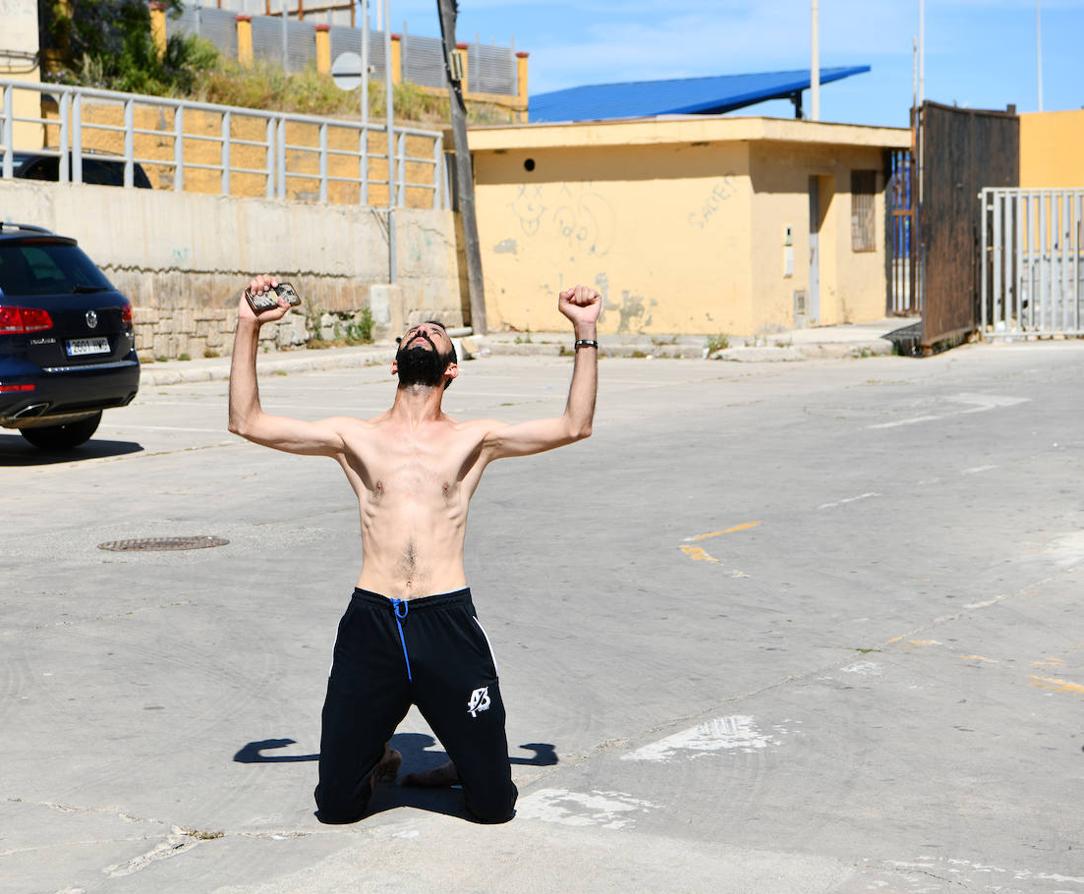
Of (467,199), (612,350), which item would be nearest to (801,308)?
(612,350)

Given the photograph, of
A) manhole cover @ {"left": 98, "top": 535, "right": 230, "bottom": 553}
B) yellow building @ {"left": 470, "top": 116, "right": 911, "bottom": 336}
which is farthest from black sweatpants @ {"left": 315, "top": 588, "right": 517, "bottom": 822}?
yellow building @ {"left": 470, "top": 116, "right": 911, "bottom": 336}

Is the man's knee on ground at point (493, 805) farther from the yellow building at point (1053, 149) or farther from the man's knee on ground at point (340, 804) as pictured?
the yellow building at point (1053, 149)

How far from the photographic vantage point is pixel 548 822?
5.11m

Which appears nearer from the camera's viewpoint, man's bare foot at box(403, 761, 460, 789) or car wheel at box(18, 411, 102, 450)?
man's bare foot at box(403, 761, 460, 789)

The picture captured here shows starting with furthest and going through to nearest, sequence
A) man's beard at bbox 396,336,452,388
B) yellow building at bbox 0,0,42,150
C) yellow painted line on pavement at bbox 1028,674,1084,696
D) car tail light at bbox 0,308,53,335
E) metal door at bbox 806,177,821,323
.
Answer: metal door at bbox 806,177,821,323 < yellow building at bbox 0,0,42,150 < car tail light at bbox 0,308,53,335 < yellow painted line on pavement at bbox 1028,674,1084,696 < man's beard at bbox 396,336,452,388

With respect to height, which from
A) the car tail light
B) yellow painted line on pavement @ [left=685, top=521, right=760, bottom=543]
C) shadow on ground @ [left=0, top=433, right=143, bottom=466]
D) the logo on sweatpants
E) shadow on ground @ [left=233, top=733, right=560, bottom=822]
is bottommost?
shadow on ground @ [left=233, top=733, right=560, bottom=822]

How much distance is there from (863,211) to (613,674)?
26.8 m

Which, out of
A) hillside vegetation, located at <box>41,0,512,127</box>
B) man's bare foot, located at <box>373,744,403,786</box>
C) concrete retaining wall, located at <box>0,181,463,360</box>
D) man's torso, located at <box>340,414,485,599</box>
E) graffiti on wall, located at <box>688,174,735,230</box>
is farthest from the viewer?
hillside vegetation, located at <box>41,0,512,127</box>

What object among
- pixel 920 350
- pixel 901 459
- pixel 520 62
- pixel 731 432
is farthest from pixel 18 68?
pixel 520 62

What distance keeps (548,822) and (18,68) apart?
2732 centimetres

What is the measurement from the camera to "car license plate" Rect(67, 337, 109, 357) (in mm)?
13828

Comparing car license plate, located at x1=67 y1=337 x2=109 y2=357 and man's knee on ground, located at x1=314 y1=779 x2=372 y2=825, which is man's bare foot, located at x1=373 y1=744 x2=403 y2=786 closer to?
man's knee on ground, located at x1=314 y1=779 x2=372 y2=825

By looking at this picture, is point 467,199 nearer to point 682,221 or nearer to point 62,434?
point 682,221

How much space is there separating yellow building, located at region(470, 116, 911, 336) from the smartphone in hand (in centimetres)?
2365
